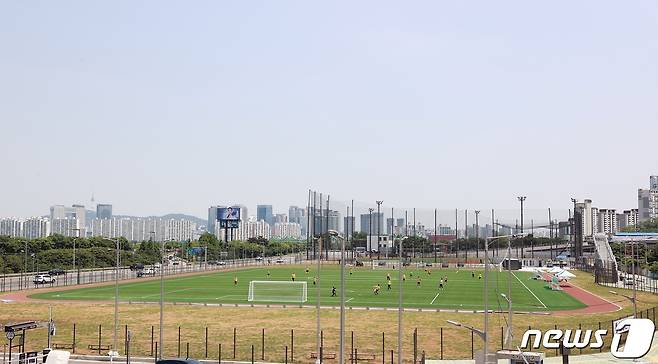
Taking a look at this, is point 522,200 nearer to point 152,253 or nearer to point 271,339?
point 152,253

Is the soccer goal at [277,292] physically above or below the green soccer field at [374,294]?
above

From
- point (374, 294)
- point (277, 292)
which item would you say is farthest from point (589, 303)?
point (277, 292)

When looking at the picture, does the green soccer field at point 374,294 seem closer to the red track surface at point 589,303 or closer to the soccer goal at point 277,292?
the soccer goal at point 277,292

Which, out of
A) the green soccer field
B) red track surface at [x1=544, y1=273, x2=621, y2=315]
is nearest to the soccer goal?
the green soccer field

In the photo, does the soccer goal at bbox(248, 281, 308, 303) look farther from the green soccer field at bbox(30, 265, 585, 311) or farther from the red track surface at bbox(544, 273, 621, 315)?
the red track surface at bbox(544, 273, 621, 315)

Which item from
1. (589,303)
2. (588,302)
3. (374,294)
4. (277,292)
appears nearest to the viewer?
(589,303)

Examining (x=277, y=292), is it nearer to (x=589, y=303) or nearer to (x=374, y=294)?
(x=374, y=294)

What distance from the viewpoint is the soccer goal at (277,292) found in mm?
80750

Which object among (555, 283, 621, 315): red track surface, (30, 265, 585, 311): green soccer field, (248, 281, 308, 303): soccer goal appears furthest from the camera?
(248, 281, 308, 303): soccer goal

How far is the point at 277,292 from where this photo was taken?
8719 centimetres

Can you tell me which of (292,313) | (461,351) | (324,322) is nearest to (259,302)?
(292,313)

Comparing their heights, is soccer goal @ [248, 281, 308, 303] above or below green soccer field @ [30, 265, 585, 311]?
above

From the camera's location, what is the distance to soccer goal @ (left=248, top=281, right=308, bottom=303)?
265 feet

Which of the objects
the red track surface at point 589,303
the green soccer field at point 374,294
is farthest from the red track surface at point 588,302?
the green soccer field at point 374,294
